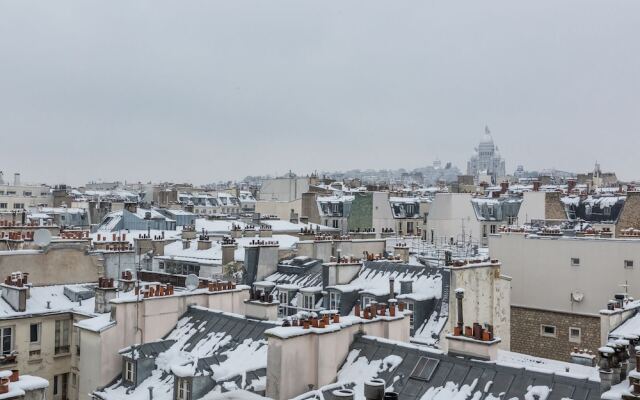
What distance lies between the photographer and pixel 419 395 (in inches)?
555

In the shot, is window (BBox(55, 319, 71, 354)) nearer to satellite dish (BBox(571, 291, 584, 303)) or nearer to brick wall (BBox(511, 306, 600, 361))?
brick wall (BBox(511, 306, 600, 361))

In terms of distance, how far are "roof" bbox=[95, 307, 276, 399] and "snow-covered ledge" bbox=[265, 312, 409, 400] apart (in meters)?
0.82

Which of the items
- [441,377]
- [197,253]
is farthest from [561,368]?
[197,253]

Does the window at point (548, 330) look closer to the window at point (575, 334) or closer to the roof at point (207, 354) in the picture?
the window at point (575, 334)

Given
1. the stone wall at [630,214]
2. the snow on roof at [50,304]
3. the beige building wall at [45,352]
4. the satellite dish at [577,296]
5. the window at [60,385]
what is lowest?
the window at [60,385]

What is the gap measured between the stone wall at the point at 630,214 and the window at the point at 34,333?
37.9 meters

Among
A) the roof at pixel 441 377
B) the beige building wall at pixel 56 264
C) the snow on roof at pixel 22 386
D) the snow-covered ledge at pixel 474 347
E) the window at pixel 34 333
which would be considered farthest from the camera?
the beige building wall at pixel 56 264

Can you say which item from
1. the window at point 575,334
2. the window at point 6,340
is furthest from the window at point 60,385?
the window at point 575,334

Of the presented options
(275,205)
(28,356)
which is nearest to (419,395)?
(28,356)

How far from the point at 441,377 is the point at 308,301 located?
1431 cm

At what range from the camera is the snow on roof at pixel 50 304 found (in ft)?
74.4

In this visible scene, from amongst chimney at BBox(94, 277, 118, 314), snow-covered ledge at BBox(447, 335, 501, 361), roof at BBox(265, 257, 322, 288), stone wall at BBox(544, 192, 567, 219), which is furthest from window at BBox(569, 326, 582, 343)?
stone wall at BBox(544, 192, 567, 219)

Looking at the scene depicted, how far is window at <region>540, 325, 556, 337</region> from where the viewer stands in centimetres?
3197

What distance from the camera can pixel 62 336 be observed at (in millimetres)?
23656
